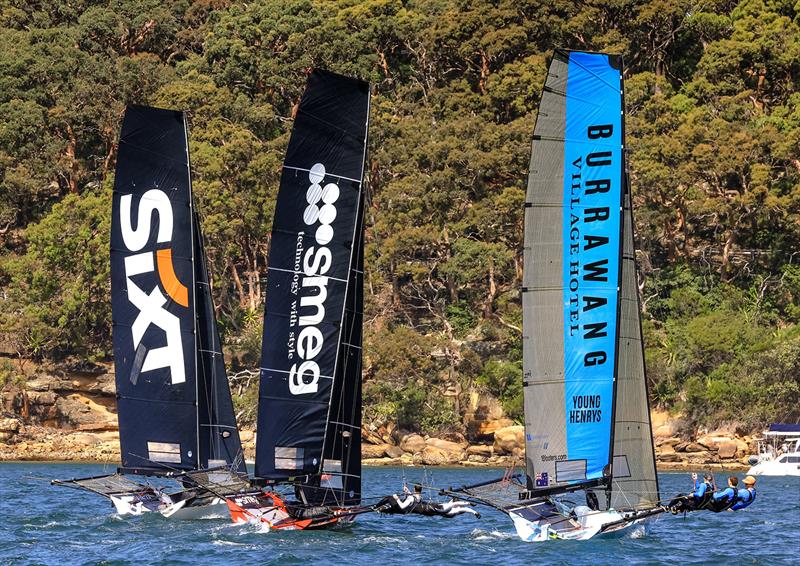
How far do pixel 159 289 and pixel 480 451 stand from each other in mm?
32032

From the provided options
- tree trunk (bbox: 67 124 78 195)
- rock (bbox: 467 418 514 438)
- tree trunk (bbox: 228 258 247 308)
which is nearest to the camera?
rock (bbox: 467 418 514 438)

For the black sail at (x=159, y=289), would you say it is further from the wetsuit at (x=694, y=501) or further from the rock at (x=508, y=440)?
the rock at (x=508, y=440)

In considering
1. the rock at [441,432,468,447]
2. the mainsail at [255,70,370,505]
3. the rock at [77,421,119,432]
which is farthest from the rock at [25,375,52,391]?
the mainsail at [255,70,370,505]

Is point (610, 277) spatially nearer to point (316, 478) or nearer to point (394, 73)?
point (316, 478)

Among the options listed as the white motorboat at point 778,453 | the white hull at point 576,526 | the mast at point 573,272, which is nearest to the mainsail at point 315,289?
the white hull at point 576,526

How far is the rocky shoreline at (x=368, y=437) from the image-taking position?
65438 mm

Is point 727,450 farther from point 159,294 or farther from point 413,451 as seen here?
point 159,294

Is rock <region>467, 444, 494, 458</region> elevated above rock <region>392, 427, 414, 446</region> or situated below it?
below

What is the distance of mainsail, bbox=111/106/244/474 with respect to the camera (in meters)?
36.9

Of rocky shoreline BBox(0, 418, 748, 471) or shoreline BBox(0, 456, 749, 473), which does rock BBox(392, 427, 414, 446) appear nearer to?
rocky shoreline BBox(0, 418, 748, 471)

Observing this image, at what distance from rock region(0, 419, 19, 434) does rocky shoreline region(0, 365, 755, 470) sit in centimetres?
4

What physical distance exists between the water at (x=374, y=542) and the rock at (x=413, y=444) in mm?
24181

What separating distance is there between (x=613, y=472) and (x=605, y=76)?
7.61 metres

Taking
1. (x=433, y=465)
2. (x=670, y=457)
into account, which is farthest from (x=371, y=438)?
(x=670, y=457)
